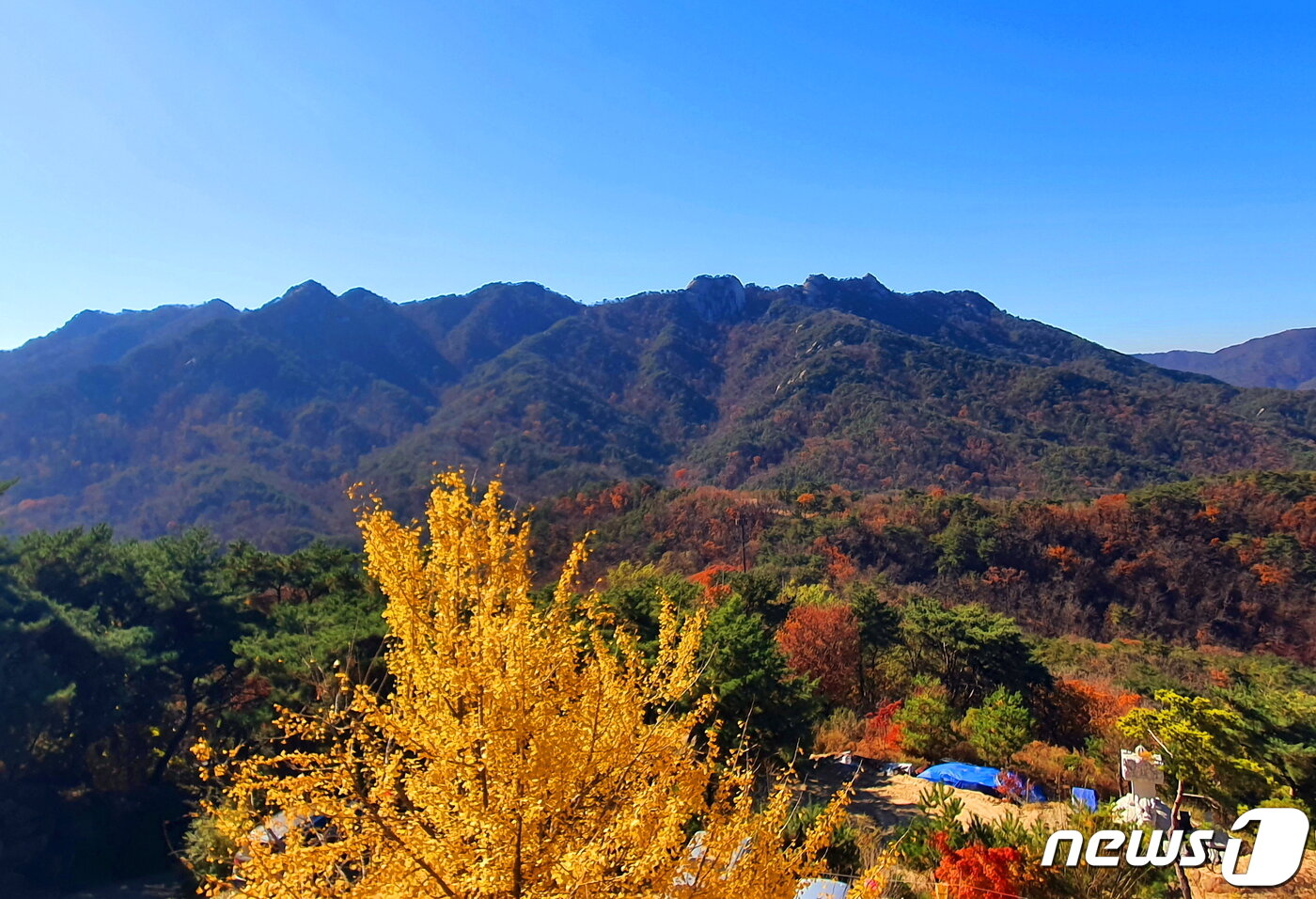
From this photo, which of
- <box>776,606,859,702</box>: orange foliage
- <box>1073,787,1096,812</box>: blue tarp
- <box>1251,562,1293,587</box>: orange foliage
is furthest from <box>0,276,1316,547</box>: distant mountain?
<box>1073,787,1096,812</box>: blue tarp

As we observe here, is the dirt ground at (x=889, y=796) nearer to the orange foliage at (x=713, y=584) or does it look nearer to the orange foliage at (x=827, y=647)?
the orange foliage at (x=827, y=647)

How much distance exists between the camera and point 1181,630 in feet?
105

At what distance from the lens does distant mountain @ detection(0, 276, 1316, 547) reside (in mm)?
69438

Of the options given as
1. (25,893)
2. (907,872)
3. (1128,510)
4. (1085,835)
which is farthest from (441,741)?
(1128,510)

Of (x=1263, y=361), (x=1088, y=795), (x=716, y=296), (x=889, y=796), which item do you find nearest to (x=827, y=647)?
(x=889, y=796)

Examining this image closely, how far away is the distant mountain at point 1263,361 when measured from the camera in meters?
156

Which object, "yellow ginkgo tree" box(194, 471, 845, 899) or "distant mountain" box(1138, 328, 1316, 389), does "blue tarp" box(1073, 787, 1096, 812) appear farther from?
"distant mountain" box(1138, 328, 1316, 389)

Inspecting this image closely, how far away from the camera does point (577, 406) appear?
337 feet

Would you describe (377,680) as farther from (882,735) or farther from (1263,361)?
(1263,361)

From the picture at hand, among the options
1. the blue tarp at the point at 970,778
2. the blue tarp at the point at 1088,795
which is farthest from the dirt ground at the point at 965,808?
the blue tarp at the point at 1088,795

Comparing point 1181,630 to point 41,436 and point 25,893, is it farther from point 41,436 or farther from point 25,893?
point 41,436

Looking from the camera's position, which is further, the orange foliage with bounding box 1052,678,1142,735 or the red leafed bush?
the orange foliage with bounding box 1052,678,1142,735

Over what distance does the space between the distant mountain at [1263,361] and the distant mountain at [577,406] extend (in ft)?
214

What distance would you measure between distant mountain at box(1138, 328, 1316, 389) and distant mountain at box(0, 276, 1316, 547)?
214 ft
